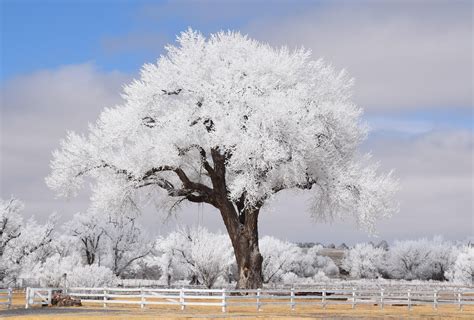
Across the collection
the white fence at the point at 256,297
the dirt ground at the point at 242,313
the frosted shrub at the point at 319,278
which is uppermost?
the frosted shrub at the point at 319,278

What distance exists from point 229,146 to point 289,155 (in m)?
3.69

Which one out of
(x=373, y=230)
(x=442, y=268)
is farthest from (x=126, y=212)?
(x=442, y=268)

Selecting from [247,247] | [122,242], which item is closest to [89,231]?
[122,242]

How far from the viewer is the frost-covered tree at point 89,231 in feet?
288

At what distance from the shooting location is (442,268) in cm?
11188

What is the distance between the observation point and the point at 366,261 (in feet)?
407

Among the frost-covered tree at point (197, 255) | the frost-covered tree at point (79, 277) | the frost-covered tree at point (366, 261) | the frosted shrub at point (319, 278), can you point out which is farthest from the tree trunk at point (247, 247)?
the frost-covered tree at point (366, 261)

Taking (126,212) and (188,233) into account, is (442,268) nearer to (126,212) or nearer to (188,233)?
(188,233)

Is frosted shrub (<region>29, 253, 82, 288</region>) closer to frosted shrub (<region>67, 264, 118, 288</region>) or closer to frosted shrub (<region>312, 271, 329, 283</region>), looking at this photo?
frosted shrub (<region>67, 264, 118, 288</region>)

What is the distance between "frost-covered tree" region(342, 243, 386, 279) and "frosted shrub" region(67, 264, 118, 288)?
2600 inches

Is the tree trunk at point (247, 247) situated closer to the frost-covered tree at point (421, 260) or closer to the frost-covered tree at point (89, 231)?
the frost-covered tree at point (89, 231)

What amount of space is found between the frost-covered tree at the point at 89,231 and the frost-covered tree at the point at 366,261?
5031cm

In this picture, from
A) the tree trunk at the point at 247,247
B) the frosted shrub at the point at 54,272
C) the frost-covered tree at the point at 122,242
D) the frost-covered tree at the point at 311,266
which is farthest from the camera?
the frost-covered tree at the point at 311,266

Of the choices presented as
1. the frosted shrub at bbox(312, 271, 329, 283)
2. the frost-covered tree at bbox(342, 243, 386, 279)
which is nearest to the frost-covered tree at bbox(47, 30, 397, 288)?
the frosted shrub at bbox(312, 271, 329, 283)
